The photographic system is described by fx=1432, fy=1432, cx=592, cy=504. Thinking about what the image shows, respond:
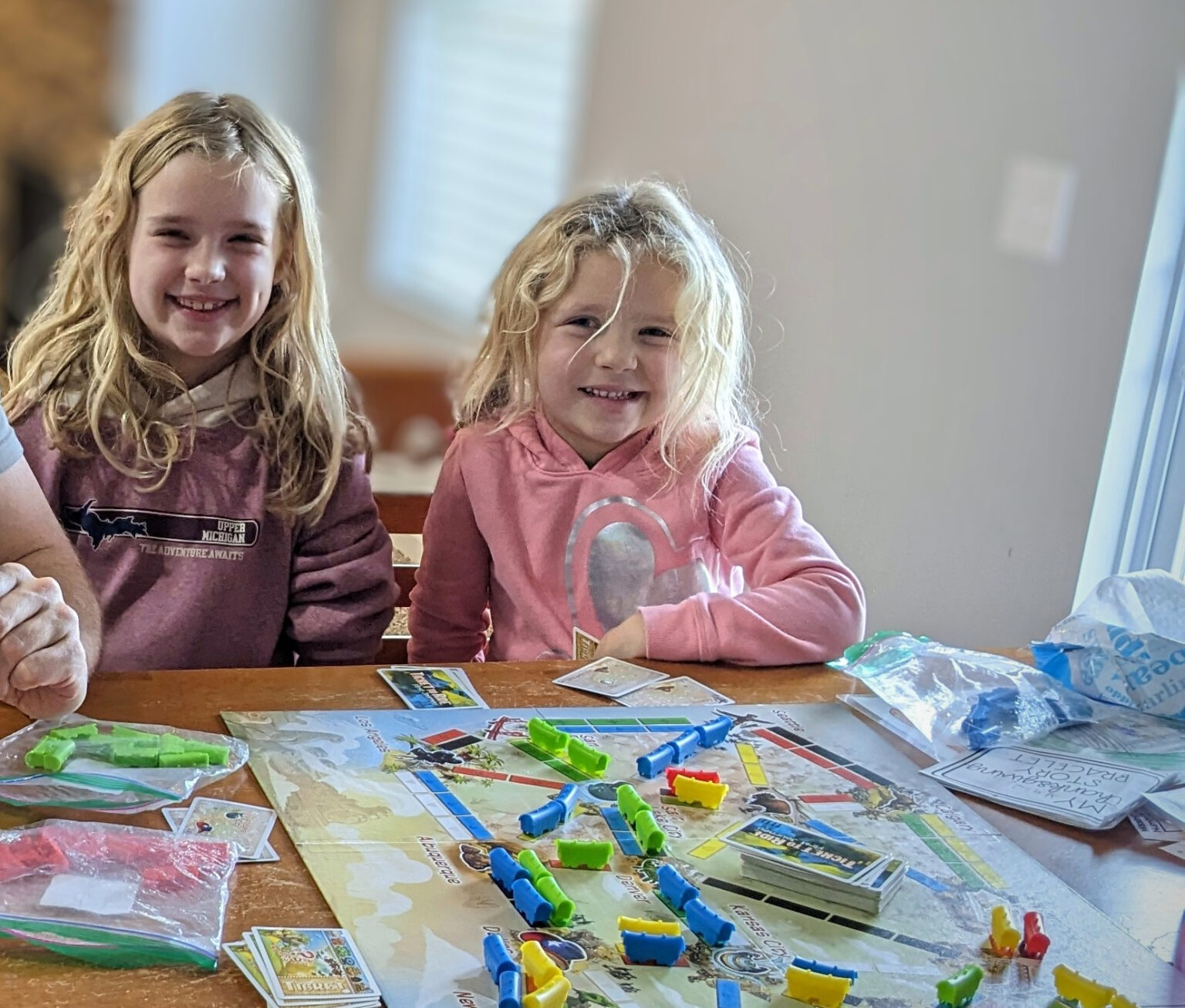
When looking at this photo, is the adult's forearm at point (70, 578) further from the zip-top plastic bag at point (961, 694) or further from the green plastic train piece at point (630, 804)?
the zip-top plastic bag at point (961, 694)

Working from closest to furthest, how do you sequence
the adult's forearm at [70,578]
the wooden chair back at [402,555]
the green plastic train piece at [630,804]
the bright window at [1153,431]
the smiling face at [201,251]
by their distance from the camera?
the green plastic train piece at [630,804] → the adult's forearm at [70,578] → the smiling face at [201,251] → the wooden chair back at [402,555] → the bright window at [1153,431]

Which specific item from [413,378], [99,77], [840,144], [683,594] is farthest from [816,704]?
[840,144]

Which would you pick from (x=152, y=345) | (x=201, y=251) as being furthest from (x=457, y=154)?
(x=152, y=345)

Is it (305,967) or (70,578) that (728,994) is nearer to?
(305,967)

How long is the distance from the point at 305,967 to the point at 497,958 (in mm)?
89

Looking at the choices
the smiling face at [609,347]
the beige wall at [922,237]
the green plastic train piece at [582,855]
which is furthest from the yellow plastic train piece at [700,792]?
the beige wall at [922,237]

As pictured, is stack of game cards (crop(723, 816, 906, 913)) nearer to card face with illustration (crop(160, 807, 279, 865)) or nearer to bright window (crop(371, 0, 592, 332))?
card face with illustration (crop(160, 807, 279, 865))

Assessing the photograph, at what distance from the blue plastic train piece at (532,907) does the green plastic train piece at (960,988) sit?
20 centimetres

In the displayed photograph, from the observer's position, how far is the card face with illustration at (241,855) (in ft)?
2.48

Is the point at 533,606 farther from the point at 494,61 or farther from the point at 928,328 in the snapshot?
the point at 928,328

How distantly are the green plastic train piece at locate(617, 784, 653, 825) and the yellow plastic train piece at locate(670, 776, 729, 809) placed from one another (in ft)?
0.09

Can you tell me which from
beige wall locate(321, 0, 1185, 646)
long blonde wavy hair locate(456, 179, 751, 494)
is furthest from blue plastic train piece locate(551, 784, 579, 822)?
beige wall locate(321, 0, 1185, 646)

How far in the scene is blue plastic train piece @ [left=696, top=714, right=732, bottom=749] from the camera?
0.98m

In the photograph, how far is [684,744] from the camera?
0.96 meters
